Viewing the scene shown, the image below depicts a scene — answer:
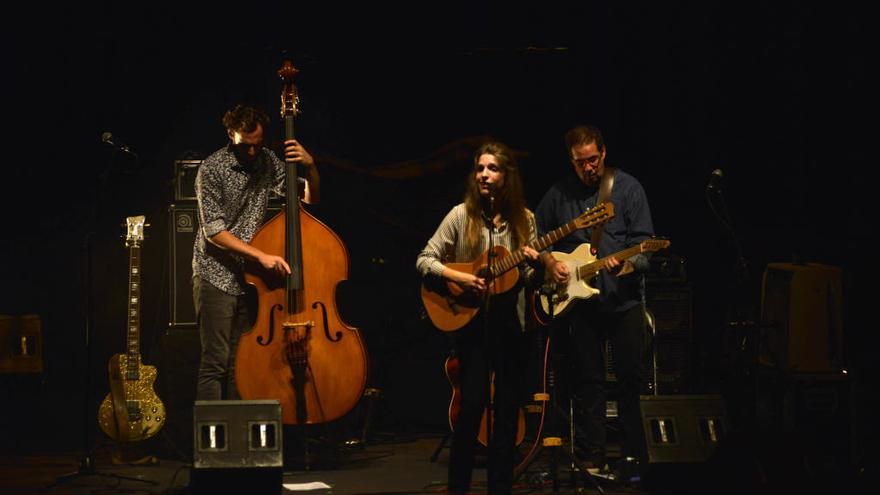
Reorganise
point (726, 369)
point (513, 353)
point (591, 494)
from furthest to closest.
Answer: point (726, 369)
point (591, 494)
point (513, 353)

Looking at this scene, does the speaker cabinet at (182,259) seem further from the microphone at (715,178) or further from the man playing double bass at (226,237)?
the microphone at (715,178)

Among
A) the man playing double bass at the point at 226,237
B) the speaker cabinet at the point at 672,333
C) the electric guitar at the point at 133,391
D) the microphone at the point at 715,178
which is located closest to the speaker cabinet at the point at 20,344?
the electric guitar at the point at 133,391

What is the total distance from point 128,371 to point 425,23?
3.47 meters

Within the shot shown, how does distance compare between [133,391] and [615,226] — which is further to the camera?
[133,391]

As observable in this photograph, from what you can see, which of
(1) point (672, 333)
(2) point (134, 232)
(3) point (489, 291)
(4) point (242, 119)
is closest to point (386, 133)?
(2) point (134, 232)

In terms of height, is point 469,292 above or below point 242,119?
below

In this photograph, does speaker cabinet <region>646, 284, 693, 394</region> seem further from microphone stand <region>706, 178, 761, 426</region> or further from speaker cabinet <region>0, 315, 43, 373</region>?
speaker cabinet <region>0, 315, 43, 373</region>

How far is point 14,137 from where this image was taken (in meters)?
7.51

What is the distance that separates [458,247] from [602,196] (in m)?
1.05

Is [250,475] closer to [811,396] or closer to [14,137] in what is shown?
[811,396]

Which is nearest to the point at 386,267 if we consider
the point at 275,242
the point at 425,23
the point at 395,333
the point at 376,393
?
the point at 395,333

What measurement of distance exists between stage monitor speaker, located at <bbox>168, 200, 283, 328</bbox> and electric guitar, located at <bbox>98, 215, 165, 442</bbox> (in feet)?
0.85

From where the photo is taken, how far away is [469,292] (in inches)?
183

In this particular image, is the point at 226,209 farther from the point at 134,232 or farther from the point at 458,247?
the point at 458,247
